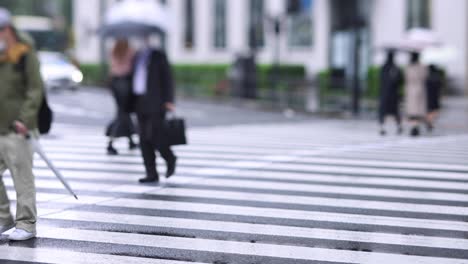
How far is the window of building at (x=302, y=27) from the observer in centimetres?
4056

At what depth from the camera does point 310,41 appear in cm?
4097

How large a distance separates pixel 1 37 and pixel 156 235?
1.89m

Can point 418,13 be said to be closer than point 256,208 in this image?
No

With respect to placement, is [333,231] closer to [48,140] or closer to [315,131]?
[48,140]

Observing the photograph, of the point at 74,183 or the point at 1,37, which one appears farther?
the point at 74,183

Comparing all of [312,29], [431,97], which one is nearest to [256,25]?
[312,29]

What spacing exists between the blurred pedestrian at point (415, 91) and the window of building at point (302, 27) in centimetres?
2288

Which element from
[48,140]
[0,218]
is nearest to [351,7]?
[48,140]

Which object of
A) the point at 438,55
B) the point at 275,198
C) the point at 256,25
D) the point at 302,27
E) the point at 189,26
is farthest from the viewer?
the point at 189,26

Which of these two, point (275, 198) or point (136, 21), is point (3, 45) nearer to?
point (275, 198)

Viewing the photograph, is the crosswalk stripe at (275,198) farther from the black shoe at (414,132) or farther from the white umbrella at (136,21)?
the black shoe at (414,132)

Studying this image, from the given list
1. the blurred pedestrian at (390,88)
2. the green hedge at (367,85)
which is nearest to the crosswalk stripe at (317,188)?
the blurred pedestrian at (390,88)

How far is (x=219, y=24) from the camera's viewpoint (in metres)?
46.6

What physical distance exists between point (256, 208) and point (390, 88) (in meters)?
9.79
